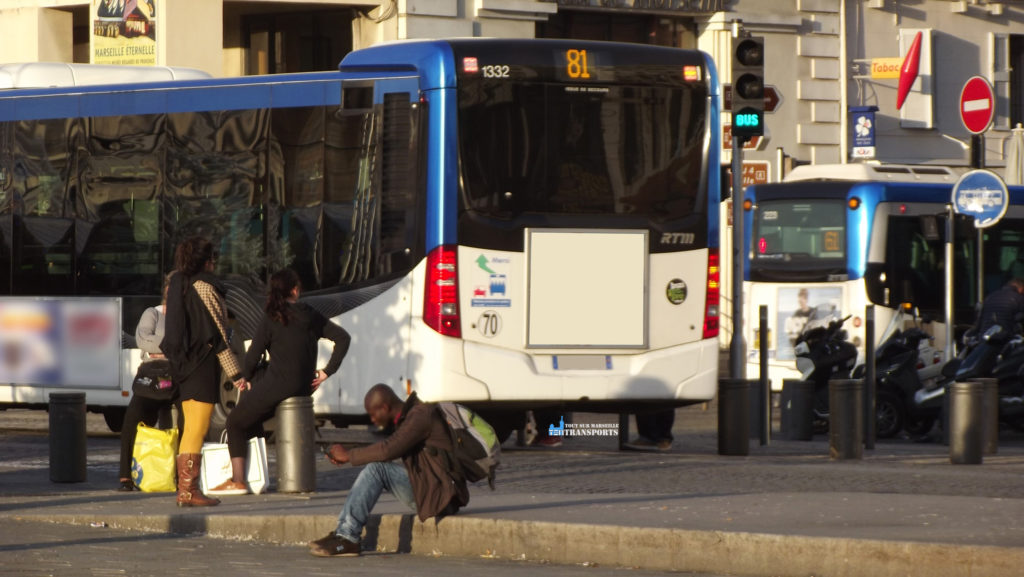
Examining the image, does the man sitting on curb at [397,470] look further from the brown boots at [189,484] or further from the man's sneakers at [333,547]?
the brown boots at [189,484]

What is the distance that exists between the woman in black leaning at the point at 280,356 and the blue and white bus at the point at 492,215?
212cm

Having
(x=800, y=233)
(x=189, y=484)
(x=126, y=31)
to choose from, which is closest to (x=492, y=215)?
(x=189, y=484)

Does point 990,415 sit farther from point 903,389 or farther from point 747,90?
point 747,90

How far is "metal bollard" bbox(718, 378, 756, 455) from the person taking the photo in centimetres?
1564

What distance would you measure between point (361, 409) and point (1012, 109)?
906 inches

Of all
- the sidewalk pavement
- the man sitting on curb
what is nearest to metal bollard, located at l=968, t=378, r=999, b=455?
the sidewalk pavement

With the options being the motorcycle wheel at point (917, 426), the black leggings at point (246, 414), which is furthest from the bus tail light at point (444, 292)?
the motorcycle wheel at point (917, 426)

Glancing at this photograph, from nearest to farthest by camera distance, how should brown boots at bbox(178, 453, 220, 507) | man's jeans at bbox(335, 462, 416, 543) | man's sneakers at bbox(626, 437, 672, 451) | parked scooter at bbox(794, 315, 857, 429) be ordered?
man's jeans at bbox(335, 462, 416, 543)
brown boots at bbox(178, 453, 220, 507)
man's sneakers at bbox(626, 437, 672, 451)
parked scooter at bbox(794, 315, 857, 429)

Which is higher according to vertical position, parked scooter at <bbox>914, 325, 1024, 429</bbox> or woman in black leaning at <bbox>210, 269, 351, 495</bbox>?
woman in black leaning at <bbox>210, 269, 351, 495</bbox>

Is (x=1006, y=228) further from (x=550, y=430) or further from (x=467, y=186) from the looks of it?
(x=467, y=186)

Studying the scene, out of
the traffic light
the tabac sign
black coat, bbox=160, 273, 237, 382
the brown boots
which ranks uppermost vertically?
the tabac sign

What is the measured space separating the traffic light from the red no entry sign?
19.1 feet

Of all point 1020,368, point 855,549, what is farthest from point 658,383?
point 855,549

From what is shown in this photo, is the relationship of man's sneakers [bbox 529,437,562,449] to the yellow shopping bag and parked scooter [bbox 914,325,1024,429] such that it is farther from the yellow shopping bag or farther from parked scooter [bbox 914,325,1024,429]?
the yellow shopping bag
